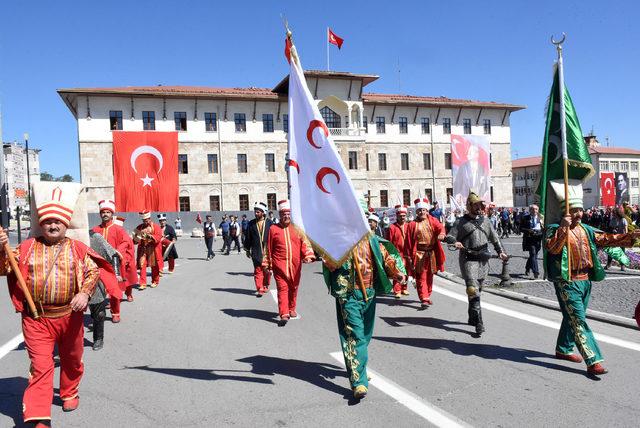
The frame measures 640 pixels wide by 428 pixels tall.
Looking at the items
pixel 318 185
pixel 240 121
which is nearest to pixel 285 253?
pixel 318 185

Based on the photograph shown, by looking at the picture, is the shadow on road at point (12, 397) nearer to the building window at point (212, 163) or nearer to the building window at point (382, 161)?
the building window at point (212, 163)

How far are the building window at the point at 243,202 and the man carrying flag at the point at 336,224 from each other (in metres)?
38.8

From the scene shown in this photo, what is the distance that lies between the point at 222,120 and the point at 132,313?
35.9 metres

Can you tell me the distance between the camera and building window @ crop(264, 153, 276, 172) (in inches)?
1725

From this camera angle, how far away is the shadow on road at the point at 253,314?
26.2ft

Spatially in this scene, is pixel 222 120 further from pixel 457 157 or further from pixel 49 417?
pixel 49 417

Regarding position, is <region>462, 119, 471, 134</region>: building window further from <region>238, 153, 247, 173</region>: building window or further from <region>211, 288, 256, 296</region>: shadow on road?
A: <region>211, 288, 256, 296</region>: shadow on road

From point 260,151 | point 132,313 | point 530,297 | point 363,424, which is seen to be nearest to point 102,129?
point 260,151

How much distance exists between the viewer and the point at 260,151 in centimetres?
4378

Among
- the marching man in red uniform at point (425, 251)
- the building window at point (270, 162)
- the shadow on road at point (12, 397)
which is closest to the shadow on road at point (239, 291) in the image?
the marching man in red uniform at point (425, 251)

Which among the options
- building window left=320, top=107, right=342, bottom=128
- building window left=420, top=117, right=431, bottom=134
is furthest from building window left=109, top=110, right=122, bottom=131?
building window left=420, top=117, right=431, bottom=134

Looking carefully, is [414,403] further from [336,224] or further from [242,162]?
[242,162]

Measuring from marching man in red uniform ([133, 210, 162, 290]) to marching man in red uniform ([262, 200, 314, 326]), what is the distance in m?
4.55

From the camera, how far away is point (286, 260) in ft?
25.9
